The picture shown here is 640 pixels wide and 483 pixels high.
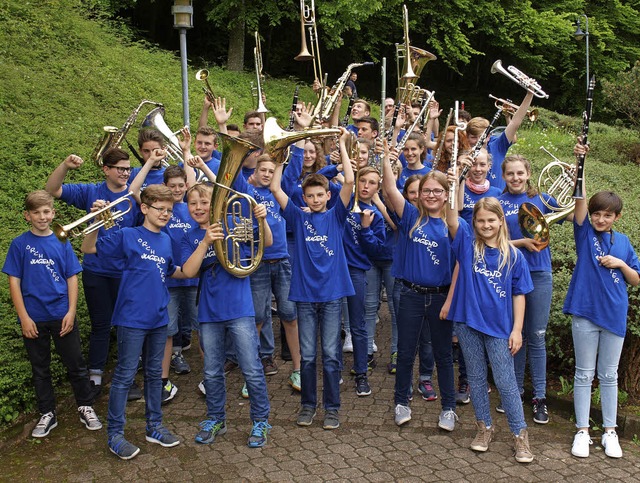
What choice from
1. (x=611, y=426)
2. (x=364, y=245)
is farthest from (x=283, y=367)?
(x=611, y=426)

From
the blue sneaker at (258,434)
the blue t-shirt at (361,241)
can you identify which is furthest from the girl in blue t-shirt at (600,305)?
the blue sneaker at (258,434)

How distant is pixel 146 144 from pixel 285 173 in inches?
49.9

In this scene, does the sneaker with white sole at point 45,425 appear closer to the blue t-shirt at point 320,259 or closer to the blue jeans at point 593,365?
the blue t-shirt at point 320,259

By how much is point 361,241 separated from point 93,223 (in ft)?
7.00

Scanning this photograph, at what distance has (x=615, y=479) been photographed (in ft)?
15.6

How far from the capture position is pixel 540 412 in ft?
18.4

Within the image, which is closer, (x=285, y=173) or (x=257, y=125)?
(x=285, y=173)

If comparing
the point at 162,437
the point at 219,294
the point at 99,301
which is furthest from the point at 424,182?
the point at 99,301

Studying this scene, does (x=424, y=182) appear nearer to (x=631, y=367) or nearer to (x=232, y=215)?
(x=232, y=215)

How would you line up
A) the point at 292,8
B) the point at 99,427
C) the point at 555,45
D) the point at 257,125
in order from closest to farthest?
the point at 99,427 → the point at 257,125 → the point at 292,8 → the point at 555,45

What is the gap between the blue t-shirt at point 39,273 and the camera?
17.4ft

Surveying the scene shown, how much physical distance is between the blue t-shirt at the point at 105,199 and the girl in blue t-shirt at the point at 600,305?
3.48 metres

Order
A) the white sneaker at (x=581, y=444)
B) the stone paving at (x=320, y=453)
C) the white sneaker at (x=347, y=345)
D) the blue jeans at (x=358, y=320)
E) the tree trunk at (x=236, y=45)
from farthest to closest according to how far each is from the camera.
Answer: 1. the tree trunk at (x=236, y=45)
2. the white sneaker at (x=347, y=345)
3. the blue jeans at (x=358, y=320)
4. the white sneaker at (x=581, y=444)
5. the stone paving at (x=320, y=453)

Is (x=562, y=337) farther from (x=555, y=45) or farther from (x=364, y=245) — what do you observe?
(x=555, y=45)
